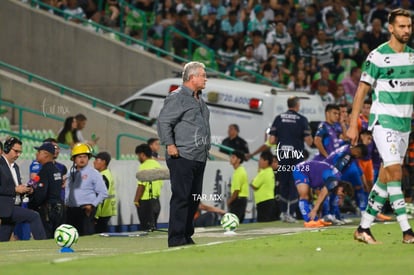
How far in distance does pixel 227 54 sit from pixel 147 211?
1337 cm

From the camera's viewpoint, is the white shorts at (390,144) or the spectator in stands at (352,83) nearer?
the white shorts at (390,144)

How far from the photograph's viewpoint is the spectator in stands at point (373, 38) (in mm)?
35250

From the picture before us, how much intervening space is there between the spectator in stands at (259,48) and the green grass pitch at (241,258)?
17.3 meters

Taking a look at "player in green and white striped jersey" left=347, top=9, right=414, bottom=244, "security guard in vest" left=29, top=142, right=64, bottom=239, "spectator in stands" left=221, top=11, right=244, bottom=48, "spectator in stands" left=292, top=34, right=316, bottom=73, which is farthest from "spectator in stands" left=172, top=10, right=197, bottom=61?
"player in green and white striped jersey" left=347, top=9, right=414, bottom=244

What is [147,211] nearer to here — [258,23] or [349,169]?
[349,169]

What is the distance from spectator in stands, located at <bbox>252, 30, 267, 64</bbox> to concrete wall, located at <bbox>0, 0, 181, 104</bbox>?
2328 mm

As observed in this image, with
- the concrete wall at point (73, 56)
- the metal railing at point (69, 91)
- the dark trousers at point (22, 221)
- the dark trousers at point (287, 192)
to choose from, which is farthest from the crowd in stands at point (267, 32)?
the dark trousers at point (22, 221)

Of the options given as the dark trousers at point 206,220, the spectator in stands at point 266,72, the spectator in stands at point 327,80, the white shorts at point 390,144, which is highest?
the spectator in stands at point 266,72

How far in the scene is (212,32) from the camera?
1405 inches

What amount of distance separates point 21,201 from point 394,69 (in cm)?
805

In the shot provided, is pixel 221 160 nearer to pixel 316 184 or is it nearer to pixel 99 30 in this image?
pixel 316 184

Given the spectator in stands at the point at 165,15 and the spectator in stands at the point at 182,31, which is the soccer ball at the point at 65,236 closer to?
the spectator in stands at the point at 165,15

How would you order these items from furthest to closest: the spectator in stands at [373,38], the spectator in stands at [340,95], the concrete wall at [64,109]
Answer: the spectator in stands at [373,38], the spectator in stands at [340,95], the concrete wall at [64,109]

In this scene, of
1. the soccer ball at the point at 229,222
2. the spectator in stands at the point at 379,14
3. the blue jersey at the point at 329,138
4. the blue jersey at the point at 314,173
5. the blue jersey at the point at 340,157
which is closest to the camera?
the soccer ball at the point at 229,222
